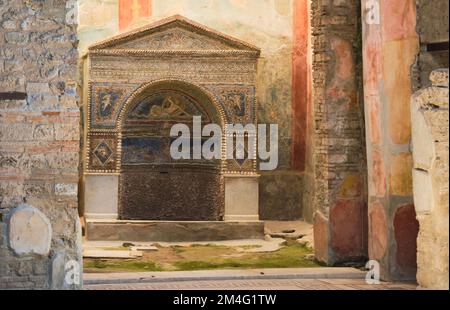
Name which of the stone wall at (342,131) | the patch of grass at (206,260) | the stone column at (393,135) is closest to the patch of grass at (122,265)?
the patch of grass at (206,260)

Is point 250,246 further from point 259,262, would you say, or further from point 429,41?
point 429,41

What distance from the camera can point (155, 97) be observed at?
990 cm

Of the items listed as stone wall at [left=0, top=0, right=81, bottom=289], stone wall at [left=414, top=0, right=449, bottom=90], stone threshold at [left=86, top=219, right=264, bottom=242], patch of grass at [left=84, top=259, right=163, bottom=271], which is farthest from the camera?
stone threshold at [left=86, top=219, right=264, bottom=242]

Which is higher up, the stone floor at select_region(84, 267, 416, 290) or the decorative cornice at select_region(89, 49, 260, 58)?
the decorative cornice at select_region(89, 49, 260, 58)

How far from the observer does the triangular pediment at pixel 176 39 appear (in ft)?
30.4

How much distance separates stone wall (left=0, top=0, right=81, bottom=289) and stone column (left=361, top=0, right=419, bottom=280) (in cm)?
276

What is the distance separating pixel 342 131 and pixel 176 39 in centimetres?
322

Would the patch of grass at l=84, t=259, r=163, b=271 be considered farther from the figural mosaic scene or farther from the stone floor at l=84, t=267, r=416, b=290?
the stone floor at l=84, t=267, r=416, b=290

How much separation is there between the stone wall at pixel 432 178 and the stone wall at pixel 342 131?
1.57m

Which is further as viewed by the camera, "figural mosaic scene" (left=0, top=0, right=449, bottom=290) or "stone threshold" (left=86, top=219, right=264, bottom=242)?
"stone threshold" (left=86, top=219, right=264, bottom=242)

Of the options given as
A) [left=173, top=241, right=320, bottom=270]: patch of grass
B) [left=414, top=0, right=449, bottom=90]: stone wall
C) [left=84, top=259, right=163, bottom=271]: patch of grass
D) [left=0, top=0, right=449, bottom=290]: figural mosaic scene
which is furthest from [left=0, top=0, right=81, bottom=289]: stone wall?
[left=414, top=0, right=449, bottom=90]: stone wall

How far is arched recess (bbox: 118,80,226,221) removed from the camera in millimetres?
9781

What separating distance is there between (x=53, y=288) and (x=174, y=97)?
5114mm

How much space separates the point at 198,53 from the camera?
368 inches
